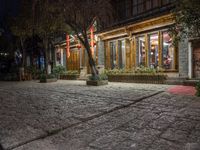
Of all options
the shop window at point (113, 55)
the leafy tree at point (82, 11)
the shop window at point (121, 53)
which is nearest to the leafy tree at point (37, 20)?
the leafy tree at point (82, 11)

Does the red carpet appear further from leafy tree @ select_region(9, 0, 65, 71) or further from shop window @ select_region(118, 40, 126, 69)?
leafy tree @ select_region(9, 0, 65, 71)

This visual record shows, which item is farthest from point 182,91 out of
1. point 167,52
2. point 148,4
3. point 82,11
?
point 148,4

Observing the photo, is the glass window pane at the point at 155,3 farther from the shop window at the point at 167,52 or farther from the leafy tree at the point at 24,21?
the leafy tree at the point at 24,21

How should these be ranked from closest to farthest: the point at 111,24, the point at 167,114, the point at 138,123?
the point at 138,123
the point at 167,114
the point at 111,24

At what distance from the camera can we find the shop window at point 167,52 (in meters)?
16.2

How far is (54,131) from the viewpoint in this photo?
Answer: 5.73 metres

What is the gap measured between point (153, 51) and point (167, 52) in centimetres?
130

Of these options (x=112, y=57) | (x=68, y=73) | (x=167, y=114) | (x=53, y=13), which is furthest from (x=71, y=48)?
(x=167, y=114)

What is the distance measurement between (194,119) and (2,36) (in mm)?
32210

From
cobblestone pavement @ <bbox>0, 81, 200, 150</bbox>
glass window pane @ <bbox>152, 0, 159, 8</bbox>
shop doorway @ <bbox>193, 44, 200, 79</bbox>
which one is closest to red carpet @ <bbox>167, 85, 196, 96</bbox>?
cobblestone pavement @ <bbox>0, 81, 200, 150</bbox>

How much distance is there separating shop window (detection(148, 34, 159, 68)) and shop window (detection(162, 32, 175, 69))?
0.71 meters

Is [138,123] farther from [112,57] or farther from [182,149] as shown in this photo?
[112,57]

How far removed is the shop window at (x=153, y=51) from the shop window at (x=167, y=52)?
0.71 metres

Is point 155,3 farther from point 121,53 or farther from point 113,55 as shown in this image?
point 113,55
